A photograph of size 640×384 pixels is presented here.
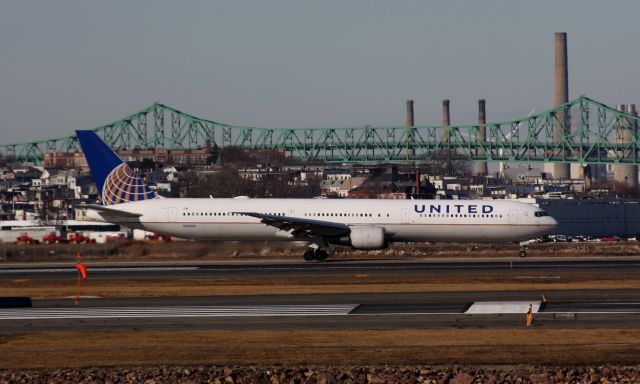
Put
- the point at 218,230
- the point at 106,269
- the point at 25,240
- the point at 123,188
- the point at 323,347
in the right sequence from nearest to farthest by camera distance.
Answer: the point at 323,347, the point at 106,269, the point at 218,230, the point at 123,188, the point at 25,240

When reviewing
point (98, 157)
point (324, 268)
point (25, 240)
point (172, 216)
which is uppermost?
point (98, 157)

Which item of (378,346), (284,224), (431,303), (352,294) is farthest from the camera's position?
(284,224)

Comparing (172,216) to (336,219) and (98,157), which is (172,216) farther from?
(98,157)

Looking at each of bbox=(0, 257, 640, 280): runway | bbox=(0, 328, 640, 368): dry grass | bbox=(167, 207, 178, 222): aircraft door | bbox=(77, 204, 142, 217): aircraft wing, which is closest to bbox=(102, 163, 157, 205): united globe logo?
bbox=(77, 204, 142, 217): aircraft wing

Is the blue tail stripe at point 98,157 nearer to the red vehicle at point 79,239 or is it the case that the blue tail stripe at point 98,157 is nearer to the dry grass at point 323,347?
the red vehicle at point 79,239

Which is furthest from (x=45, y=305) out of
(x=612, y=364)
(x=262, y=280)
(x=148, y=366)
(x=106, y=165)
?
(x=106, y=165)

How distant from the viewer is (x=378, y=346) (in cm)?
2570

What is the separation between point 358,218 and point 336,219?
45.4 inches

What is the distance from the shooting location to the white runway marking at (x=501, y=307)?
3161cm

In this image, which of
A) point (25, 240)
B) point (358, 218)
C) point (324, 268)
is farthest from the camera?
point (25, 240)

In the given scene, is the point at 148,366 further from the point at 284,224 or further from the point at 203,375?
the point at 284,224

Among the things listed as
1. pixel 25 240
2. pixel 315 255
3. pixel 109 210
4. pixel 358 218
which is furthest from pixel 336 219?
pixel 25 240

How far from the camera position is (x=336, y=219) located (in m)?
57.0

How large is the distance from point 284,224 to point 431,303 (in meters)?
22.1
